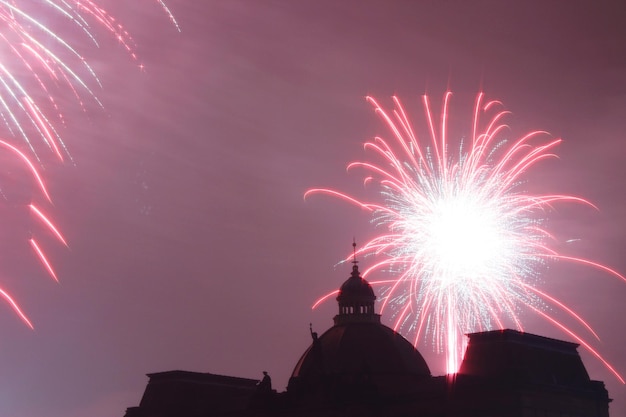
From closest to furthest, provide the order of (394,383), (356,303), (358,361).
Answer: (394,383) < (358,361) < (356,303)

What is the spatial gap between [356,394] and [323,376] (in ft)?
12.2

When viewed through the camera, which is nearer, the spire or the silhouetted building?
the silhouetted building

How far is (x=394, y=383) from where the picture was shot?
88.4m

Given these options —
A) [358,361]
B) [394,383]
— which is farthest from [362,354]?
[394,383]

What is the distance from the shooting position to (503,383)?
78.2 metres

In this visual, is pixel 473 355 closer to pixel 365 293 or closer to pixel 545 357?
pixel 545 357

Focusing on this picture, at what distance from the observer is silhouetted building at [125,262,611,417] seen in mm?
79312

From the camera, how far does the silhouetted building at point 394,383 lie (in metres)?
79.3

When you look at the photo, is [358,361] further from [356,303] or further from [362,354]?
[356,303]

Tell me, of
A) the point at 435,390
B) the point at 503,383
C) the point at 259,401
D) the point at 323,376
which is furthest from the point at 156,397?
the point at 503,383

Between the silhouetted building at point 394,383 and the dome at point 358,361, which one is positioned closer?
the silhouetted building at point 394,383

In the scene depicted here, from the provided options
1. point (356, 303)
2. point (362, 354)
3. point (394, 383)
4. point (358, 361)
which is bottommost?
point (394, 383)

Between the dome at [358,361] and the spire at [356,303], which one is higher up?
the spire at [356,303]

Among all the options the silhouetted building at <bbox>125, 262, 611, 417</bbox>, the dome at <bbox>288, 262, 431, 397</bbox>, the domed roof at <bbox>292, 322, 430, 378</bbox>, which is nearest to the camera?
the silhouetted building at <bbox>125, 262, 611, 417</bbox>
